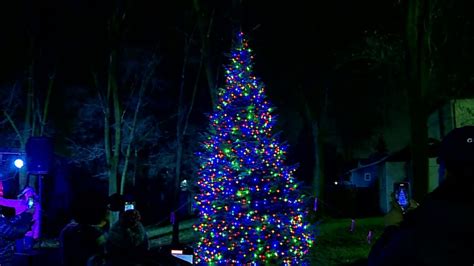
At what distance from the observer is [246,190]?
11859 mm

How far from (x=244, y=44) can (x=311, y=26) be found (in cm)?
1098

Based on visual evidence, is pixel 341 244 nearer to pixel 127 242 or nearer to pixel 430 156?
pixel 430 156

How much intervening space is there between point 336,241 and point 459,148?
58.7ft

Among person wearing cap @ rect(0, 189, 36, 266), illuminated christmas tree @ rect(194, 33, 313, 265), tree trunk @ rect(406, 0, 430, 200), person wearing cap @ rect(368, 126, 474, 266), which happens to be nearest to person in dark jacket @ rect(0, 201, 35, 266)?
person wearing cap @ rect(0, 189, 36, 266)

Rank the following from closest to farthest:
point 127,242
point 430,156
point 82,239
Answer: point 127,242 < point 82,239 < point 430,156

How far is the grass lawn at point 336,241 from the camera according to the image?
51.4 ft

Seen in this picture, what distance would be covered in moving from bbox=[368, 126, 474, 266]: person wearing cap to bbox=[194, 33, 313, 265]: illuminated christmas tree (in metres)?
10.1

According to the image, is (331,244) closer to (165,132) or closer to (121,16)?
(121,16)

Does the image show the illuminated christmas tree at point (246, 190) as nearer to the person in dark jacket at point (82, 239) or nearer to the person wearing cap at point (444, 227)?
the person in dark jacket at point (82, 239)

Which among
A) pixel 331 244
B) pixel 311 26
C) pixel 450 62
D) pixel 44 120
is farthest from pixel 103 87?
pixel 450 62

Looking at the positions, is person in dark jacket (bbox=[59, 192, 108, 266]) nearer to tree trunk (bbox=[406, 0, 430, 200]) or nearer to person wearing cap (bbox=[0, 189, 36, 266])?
person wearing cap (bbox=[0, 189, 36, 266])

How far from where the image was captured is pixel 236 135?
39.8ft

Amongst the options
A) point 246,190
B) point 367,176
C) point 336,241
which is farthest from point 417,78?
point 367,176

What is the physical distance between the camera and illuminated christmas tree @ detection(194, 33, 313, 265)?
38.6 feet
